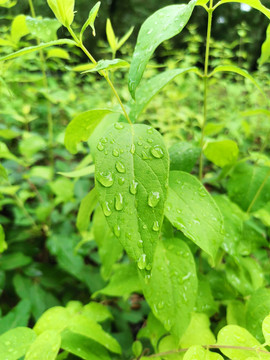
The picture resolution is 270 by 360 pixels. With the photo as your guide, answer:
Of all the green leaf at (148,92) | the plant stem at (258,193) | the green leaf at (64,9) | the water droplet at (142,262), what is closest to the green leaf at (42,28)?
the green leaf at (64,9)

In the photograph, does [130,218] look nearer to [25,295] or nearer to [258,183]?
[258,183]

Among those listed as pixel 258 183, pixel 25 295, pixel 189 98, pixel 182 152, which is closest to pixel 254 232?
pixel 258 183

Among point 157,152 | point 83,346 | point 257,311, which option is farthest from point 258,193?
point 83,346

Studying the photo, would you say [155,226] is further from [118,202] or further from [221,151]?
[221,151]

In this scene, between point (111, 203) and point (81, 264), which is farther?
point (81, 264)

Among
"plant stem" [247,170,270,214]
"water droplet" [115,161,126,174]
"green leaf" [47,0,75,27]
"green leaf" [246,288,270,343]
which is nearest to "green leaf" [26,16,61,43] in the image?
"green leaf" [47,0,75,27]

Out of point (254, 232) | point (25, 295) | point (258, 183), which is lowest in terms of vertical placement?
point (25, 295)
